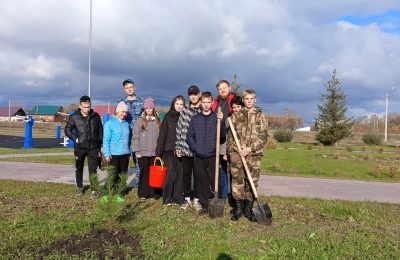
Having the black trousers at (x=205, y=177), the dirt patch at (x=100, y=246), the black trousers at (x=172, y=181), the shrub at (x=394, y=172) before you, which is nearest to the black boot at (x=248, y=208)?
the black trousers at (x=205, y=177)

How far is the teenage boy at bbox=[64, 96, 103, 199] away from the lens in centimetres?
789

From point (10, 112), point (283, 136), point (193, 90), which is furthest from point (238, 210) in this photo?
point (10, 112)

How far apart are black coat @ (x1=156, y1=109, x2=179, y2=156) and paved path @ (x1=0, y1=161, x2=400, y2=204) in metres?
2.66

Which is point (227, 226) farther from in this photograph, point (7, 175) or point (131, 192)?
point (7, 175)

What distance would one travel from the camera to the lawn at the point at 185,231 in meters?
4.76

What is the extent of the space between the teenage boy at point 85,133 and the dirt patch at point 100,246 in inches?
116

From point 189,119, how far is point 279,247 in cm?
274

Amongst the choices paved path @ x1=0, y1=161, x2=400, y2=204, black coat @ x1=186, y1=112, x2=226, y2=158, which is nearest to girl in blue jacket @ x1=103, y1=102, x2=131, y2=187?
black coat @ x1=186, y1=112, x2=226, y2=158

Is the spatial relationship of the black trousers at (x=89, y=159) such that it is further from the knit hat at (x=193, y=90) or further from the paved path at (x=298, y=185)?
the knit hat at (x=193, y=90)

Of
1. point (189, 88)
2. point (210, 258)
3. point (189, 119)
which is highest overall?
point (189, 88)

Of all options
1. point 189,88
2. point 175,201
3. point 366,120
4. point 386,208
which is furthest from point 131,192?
point 366,120

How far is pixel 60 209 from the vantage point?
264 inches

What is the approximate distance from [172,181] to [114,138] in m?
1.30

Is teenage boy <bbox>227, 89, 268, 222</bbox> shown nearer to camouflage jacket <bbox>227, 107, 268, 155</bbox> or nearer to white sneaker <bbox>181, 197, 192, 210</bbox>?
camouflage jacket <bbox>227, 107, 268, 155</bbox>
